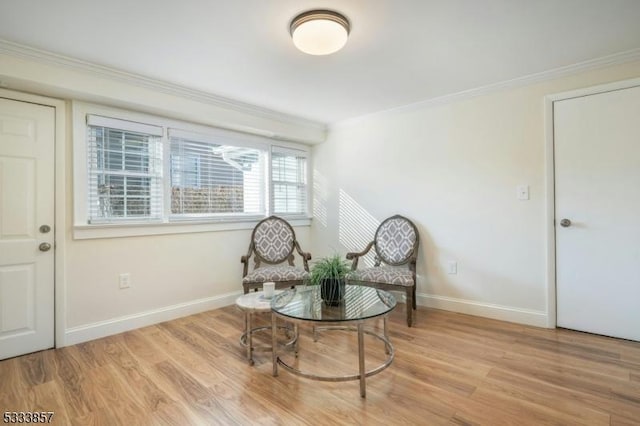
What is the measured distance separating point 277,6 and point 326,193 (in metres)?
2.83

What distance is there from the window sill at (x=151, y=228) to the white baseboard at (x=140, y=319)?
744 millimetres

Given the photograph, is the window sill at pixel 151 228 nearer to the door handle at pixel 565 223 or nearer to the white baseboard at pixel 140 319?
the white baseboard at pixel 140 319

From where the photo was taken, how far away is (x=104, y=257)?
9.29 ft

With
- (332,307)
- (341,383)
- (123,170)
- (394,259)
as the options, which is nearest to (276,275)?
(332,307)

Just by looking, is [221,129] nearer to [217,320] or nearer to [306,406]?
[217,320]

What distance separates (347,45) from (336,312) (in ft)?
6.00

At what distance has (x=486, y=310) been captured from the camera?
317 cm

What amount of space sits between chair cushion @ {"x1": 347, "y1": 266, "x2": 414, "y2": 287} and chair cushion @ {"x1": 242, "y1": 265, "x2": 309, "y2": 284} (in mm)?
546

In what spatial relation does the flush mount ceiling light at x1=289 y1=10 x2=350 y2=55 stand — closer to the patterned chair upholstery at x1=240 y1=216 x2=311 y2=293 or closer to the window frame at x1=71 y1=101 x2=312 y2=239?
the window frame at x1=71 y1=101 x2=312 y2=239

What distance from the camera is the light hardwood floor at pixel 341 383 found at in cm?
170

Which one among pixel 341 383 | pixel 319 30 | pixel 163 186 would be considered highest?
pixel 319 30

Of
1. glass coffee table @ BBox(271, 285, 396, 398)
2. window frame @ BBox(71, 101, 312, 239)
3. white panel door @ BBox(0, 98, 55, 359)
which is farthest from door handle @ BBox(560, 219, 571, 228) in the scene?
white panel door @ BBox(0, 98, 55, 359)

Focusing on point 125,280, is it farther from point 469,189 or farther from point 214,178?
point 469,189

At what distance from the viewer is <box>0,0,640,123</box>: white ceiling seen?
1.86 metres
